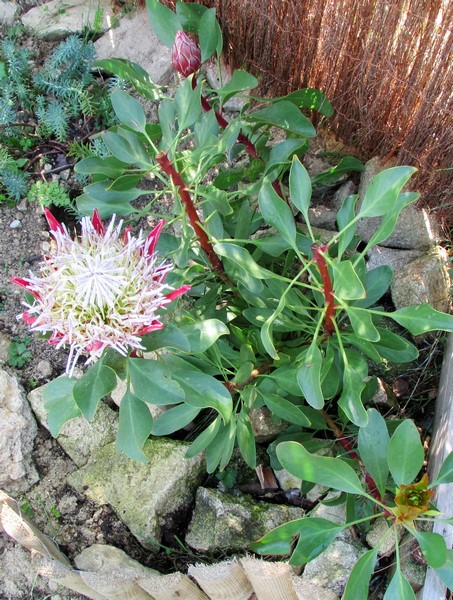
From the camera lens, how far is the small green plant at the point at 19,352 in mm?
2438

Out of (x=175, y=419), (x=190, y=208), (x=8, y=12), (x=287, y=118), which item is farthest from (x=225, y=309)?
(x=8, y=12)

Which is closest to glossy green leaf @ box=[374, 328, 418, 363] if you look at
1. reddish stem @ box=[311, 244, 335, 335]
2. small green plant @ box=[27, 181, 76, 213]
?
reddish stem @ box=[311, 244, 335, 335]

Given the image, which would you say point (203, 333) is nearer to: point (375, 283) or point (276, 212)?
point (276, 212)

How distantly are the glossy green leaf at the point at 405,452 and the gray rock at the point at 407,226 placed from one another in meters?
1.05

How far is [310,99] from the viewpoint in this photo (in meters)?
2.19

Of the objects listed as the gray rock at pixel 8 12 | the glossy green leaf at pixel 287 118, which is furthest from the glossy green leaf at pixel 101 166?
the gray rock at pixel 8 12

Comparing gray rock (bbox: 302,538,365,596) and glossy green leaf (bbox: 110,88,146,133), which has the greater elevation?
glossy green leaf (bbox: 110,88,146,133)

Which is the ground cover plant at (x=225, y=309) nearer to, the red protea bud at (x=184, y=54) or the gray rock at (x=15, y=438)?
the red protea bud at (x=184, y=54)

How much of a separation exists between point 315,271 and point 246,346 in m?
0.29

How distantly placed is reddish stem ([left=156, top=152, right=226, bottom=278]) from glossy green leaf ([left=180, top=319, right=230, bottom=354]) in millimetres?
303

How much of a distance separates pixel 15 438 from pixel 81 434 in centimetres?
22

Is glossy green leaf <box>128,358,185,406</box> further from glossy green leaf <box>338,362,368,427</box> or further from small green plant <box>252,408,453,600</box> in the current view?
glossy green leaf <box>338,362,368,427</box>

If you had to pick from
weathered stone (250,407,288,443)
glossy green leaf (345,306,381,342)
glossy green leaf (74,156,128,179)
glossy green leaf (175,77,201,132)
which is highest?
glossy green leaf (175,77,201,132)

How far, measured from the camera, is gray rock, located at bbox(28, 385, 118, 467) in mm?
2293
